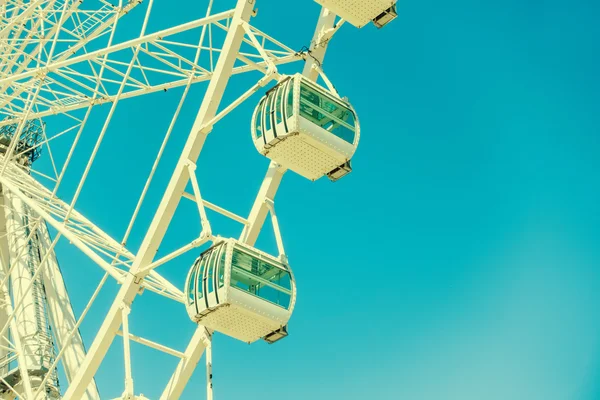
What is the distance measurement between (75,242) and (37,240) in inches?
450

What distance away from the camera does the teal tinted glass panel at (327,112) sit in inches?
686

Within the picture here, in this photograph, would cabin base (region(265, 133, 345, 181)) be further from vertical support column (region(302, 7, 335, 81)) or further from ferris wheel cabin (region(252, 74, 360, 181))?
vertical support column (region(302, 7, 335, 81))

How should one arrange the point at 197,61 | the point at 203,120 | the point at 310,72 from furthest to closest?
the point at 197,61 → the point at 310,72 → the point at 203,120

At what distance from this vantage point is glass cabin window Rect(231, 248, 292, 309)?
16.4 metres

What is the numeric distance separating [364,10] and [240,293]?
621 centimetres

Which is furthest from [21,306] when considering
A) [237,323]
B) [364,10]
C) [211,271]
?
[364,10]

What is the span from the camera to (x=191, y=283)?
16.8 metres

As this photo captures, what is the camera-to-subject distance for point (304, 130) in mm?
17156

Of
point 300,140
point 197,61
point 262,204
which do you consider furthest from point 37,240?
point 300,140

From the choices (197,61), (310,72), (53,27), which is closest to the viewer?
(310,72)

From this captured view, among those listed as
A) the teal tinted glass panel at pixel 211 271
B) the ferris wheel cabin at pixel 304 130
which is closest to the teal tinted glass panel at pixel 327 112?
the ferris wheel cabin at pixel 304 130

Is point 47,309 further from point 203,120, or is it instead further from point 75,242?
point 203,120

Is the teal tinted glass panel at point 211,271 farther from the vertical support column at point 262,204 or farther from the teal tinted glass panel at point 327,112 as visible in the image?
the teal tinted glass panel at point 327,112

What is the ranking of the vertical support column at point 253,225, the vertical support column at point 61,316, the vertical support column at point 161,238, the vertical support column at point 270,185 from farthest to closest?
1. the vertical support column at point 61,316
2. the vertical support column at point 270,185
3. the vertical support column at point 253,225
4. the vertical support column at point 161,238
